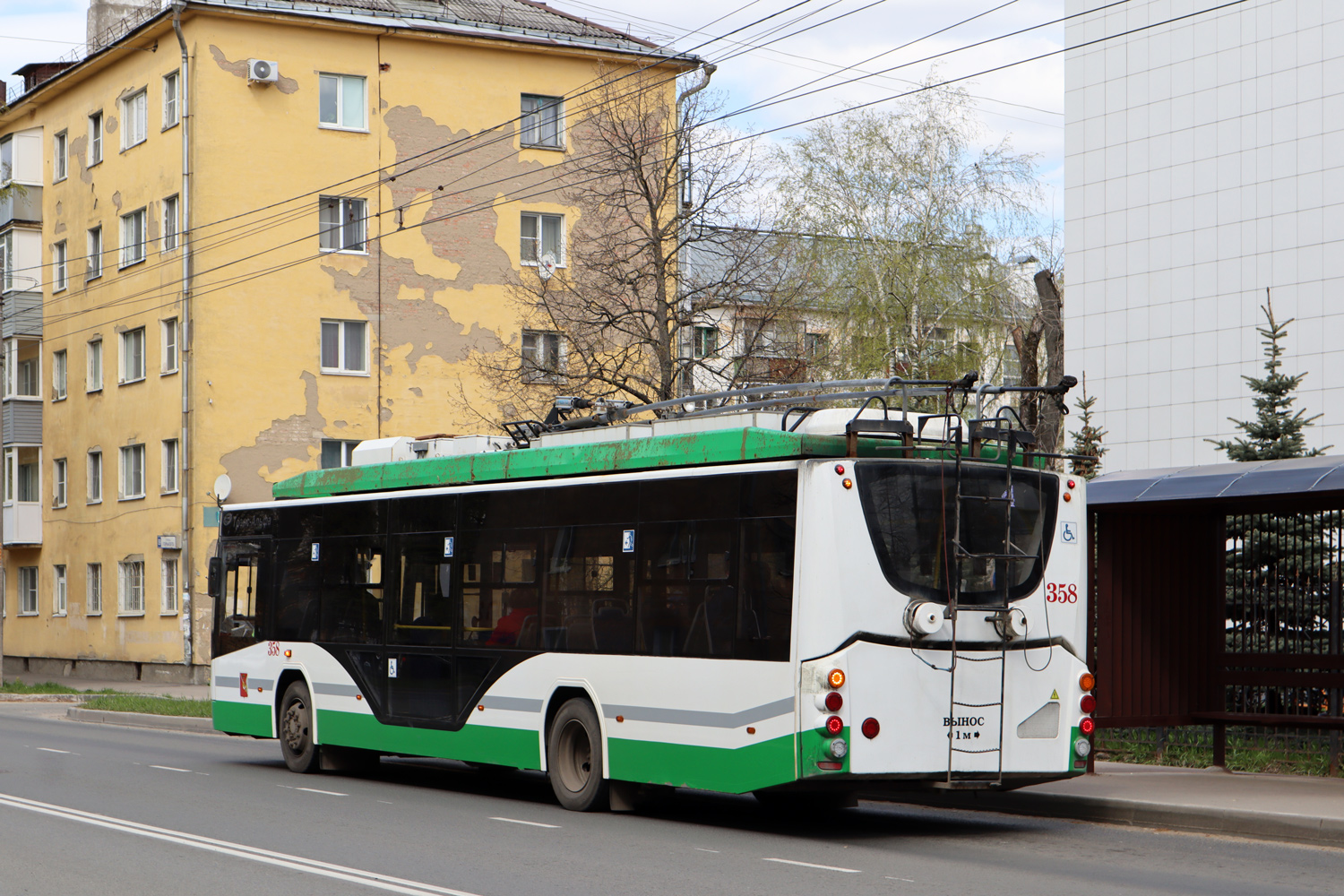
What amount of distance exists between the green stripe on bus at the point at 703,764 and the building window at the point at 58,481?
36579 millimetres

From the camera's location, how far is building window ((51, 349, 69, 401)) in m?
45.5

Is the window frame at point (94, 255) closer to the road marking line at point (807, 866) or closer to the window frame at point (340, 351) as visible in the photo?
the window frame at point (340, 351)

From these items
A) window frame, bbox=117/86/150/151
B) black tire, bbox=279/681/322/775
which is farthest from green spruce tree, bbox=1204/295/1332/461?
window frame, bbox=117/86/150/151

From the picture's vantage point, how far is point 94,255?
43625 mm

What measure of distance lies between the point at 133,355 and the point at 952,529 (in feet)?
112

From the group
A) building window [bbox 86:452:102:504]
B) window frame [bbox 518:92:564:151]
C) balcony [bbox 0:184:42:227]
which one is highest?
window frame [bbox 518:92:564:151]

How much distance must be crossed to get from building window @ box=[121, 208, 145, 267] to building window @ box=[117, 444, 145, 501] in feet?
15.7

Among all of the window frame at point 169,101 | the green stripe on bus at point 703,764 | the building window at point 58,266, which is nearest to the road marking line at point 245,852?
the green stripe on bus at point 703,764

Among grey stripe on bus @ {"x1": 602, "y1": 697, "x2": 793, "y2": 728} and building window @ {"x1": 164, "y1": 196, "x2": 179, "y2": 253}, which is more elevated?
building window @ {"x1": 164, "y1": 196, "x2": 179, "y2": 253}

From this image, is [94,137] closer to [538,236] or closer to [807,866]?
[538,236]

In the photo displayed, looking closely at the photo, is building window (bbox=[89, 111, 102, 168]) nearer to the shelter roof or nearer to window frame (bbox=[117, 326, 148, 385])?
window frame (bbox=[117, 326, 148, 385])

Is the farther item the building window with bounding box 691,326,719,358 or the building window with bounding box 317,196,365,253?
the building window with bounding box 317,196,365,253

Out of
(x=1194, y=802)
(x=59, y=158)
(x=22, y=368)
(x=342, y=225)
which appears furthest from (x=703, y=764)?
(x=22, y=368)

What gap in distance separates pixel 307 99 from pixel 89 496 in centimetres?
1242
